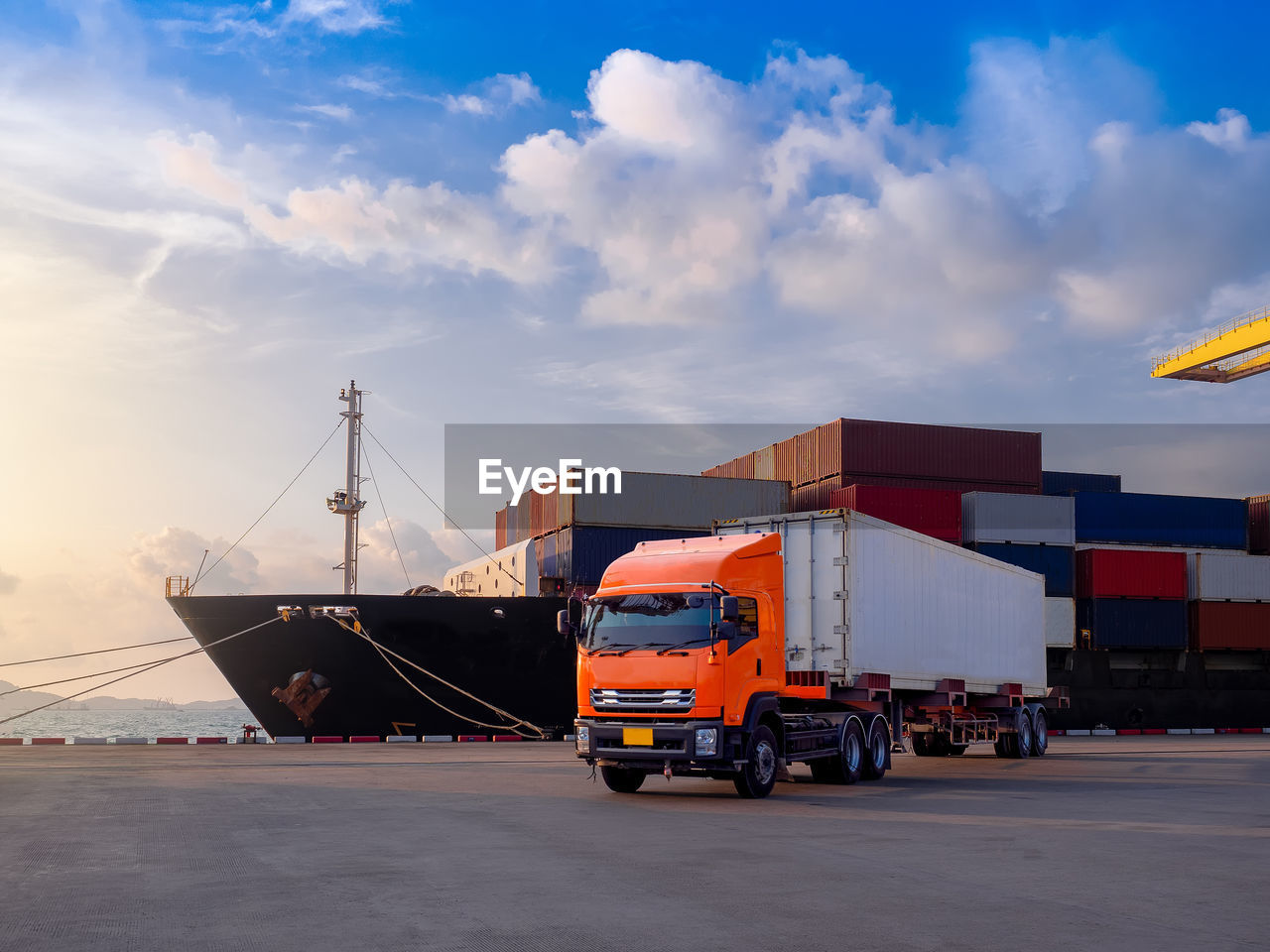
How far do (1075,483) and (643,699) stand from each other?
37.7 metres

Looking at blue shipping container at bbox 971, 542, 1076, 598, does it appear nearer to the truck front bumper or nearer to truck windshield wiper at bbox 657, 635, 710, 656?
truck windshield wiper at bbox 657, 635, 710, 656

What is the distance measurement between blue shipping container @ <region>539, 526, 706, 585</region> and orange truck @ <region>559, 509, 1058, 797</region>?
1188cm

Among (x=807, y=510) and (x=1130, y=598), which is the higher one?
(x=807, y=510)

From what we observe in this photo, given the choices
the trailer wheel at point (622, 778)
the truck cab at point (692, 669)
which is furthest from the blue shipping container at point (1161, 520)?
the trailer wheel at point (622, 778)

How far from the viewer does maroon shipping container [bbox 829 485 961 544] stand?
34.5 meters

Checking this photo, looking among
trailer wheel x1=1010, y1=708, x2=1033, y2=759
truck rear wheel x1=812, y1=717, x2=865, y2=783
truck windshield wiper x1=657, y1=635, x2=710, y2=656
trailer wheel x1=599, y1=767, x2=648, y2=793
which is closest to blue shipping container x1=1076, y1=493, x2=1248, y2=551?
trailer wheel x1=1010, y1=708, x2=1033, y2=759

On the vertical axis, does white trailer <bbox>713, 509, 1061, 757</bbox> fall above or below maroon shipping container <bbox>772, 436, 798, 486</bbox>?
below

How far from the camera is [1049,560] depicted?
128 ft

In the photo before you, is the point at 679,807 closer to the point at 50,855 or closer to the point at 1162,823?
the point at 1162,823

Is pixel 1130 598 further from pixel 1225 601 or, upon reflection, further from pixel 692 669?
pixel 692 669

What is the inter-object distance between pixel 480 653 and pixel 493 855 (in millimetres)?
19580

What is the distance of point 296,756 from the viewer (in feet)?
78.3

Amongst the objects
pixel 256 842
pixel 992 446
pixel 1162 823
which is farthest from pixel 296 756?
pixel 992 446

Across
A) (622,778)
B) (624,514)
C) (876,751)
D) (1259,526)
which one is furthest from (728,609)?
(1259,526)
